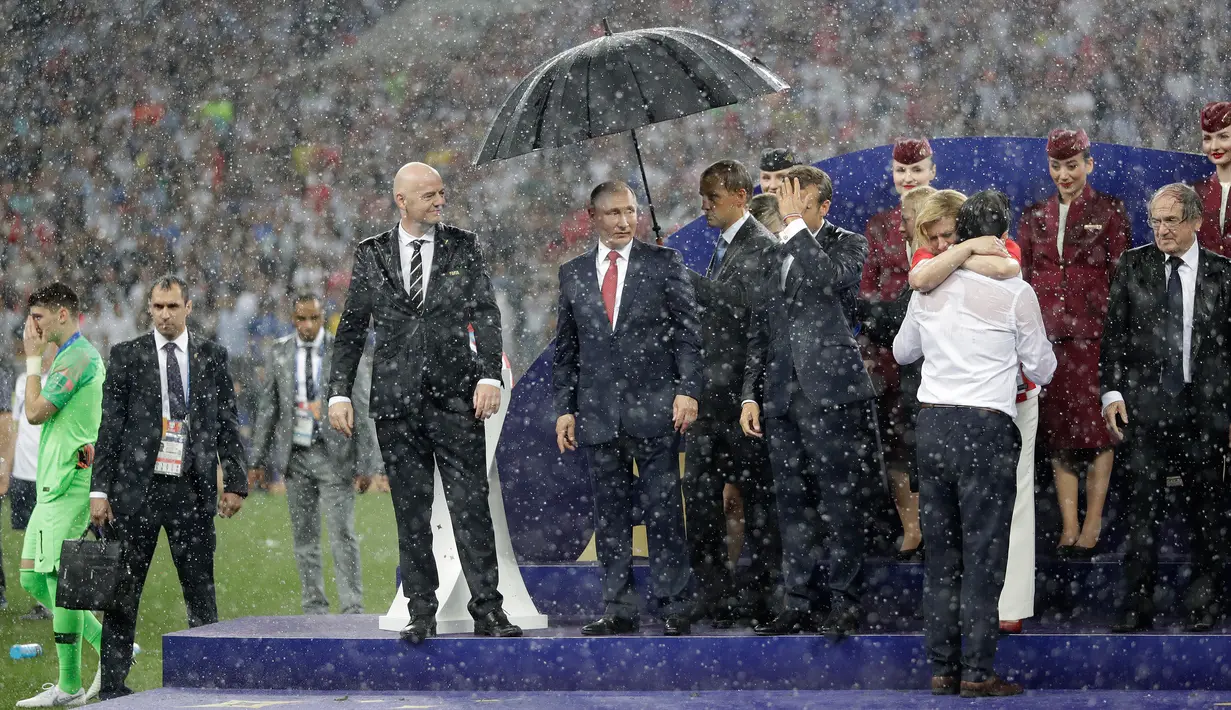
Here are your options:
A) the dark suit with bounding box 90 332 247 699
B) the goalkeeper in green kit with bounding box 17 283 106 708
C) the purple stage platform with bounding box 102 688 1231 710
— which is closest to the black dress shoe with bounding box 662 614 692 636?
the purple stage platform with bounding box 102 688 1231 710

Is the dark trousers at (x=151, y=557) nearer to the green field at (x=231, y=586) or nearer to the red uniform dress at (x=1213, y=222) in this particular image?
the green field at (x=231, y=586)

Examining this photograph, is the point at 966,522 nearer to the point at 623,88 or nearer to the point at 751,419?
the point at 751,419

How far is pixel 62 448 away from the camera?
585 centimetres

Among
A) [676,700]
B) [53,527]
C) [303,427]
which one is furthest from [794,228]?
[303,427]

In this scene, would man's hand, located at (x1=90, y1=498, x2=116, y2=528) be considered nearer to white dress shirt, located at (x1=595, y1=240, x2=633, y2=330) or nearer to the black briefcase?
the black briefcase

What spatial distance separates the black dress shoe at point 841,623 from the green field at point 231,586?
114 inches

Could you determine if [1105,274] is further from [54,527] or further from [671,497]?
[54,527]

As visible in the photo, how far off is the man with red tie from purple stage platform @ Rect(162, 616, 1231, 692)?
0.47 feet

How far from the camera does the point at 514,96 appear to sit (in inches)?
212

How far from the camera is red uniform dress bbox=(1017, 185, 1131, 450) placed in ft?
18.0

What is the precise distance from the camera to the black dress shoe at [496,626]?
195 inches

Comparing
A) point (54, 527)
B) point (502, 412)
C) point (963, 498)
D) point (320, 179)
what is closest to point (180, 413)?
point (54, 527)

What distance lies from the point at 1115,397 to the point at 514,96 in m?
2.33

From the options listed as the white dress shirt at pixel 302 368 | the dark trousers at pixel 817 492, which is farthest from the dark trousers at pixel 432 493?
the white dress shirt at pixel 302 368
